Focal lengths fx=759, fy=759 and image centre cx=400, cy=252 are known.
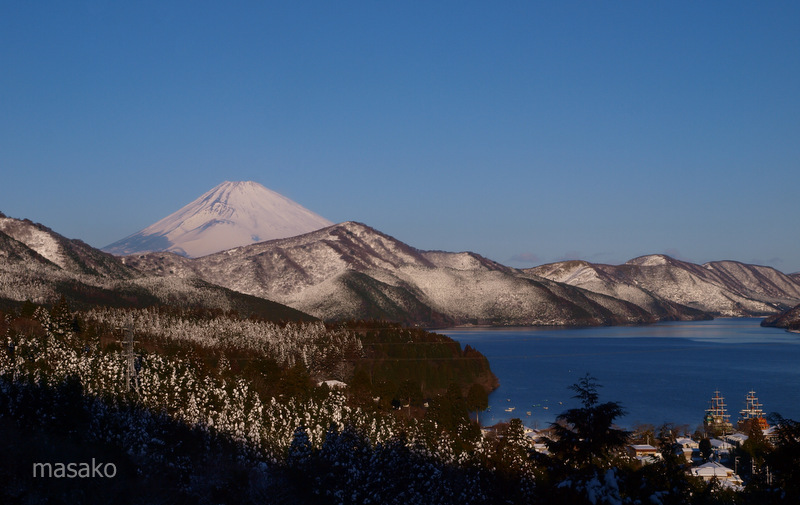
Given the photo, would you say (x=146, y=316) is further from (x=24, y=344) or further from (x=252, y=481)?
(x=252, y=481)

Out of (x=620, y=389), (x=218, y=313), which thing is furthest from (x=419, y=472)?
(x=218, y=313)

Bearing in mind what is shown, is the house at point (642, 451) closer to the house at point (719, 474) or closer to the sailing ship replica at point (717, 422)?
the house at point (719, 474)

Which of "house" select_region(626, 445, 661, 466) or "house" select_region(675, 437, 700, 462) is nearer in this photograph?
"house" select_region(626, 445, 661, 466)

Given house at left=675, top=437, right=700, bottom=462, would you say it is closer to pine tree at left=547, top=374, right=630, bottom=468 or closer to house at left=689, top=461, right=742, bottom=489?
house at left=689, top=461, right=742, bottom=489

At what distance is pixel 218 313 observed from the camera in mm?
145625

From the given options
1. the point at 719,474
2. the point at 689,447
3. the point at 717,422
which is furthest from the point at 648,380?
the point at 719,474

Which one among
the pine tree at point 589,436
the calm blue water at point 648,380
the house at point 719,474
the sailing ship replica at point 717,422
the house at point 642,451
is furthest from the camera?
the calm blue water at point 648,380

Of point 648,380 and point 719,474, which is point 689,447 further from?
point 648,380

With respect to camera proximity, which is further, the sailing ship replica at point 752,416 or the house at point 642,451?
the sailing ship replica at point 752,416

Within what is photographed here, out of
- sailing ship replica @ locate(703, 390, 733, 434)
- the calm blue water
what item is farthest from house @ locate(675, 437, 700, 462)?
the calm blue water

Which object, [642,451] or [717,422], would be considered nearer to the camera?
[642,451]

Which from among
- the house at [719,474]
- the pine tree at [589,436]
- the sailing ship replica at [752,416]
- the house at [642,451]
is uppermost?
the pine tree at [589,436]

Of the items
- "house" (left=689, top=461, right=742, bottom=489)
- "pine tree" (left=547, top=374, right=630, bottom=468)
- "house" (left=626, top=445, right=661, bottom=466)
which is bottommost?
"house" (left=689, top=461, right=742, bottom=489)

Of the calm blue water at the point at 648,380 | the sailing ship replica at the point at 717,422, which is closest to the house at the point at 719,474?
the sailing ship replica at the point at 717,422
